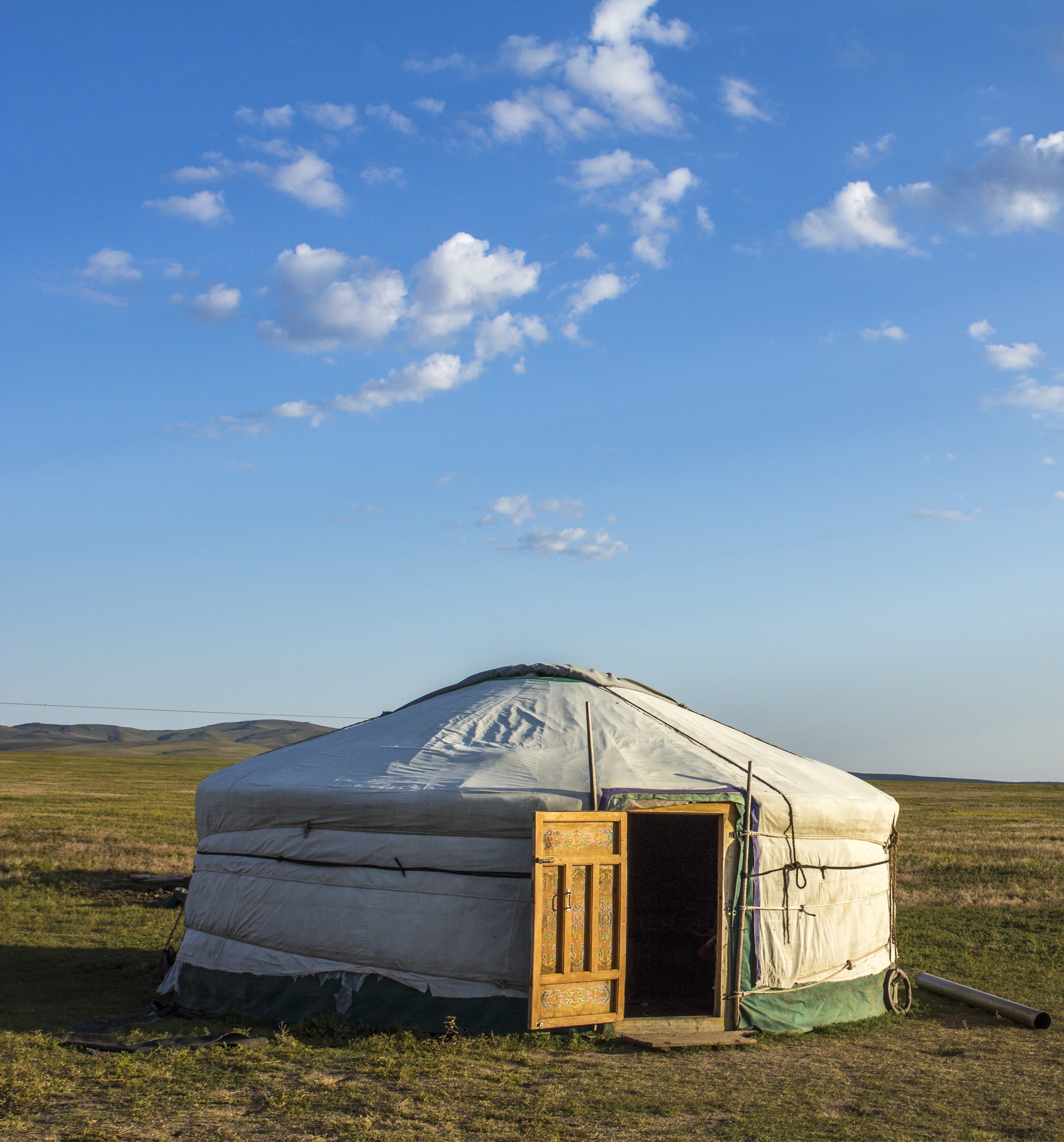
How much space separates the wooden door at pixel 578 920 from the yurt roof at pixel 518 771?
233mm

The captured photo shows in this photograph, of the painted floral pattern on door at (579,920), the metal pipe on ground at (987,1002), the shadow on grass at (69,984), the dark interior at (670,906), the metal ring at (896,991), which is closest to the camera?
the painted floral pattern on door at (579,920)

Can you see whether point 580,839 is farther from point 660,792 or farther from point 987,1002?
point 987,1002

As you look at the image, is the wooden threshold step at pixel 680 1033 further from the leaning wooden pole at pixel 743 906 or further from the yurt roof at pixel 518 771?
the yurt roof at pixel 518 771

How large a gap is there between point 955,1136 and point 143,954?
8.16 m

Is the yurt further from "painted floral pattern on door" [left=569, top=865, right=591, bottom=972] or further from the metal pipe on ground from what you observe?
the metal pipe on ground

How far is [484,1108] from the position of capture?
17.8 feet

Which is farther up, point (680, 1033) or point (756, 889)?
point (756, 889)

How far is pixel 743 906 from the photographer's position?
746 cm

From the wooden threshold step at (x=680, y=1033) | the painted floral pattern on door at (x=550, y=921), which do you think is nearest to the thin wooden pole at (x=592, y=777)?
the painted floral pattern on door at (x=550, y=921)

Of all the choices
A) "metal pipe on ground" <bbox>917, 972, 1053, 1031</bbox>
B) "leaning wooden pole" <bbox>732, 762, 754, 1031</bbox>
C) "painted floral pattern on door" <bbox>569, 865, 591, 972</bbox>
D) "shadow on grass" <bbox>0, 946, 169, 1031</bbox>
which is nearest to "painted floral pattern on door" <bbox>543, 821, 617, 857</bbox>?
"painted floral pattern on door" <bbox>569, 865, 591, 972</bbox>

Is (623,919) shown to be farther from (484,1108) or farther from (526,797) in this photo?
(484,1108)

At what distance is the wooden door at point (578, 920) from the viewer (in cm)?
687

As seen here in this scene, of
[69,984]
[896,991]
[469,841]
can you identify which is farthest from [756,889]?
[69,984]

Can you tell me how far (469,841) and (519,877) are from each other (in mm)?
431
